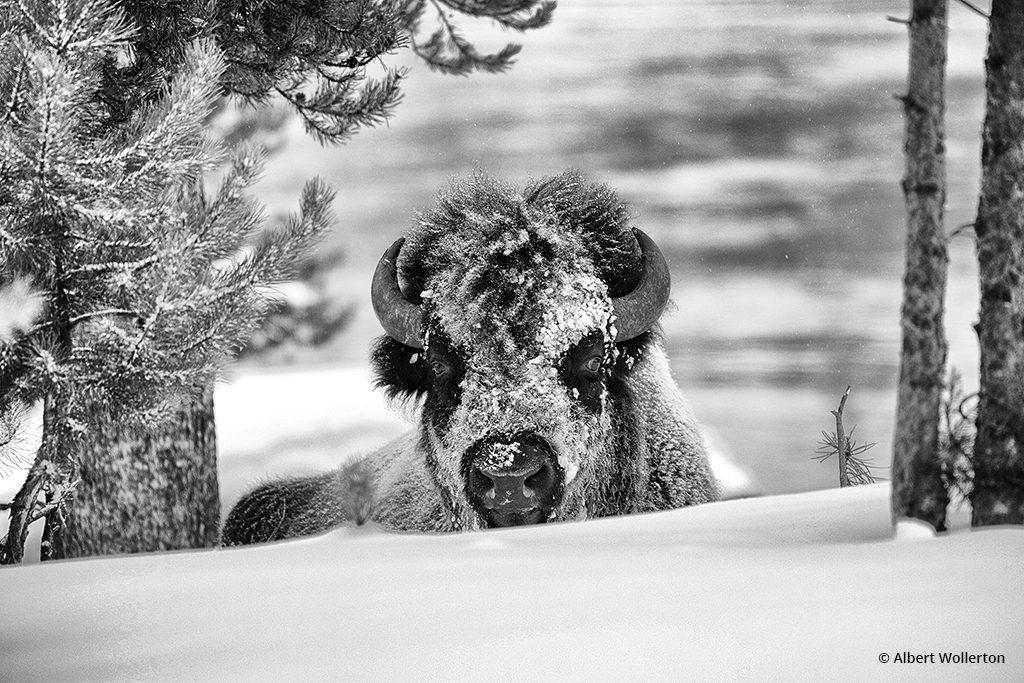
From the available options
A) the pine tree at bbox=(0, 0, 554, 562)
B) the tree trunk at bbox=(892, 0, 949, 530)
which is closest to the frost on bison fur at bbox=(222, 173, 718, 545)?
the pine tree at bbox=(0, 0, 554, 562)

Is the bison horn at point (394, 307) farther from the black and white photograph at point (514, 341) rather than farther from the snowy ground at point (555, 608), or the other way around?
the snowy ground at point (555, 608)

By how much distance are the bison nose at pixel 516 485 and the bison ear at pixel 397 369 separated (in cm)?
52

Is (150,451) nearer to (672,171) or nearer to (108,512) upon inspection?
(108,512)

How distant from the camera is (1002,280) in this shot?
176 centimetres

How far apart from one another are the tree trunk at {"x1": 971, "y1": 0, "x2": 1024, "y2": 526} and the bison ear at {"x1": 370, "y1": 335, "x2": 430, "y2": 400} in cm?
125

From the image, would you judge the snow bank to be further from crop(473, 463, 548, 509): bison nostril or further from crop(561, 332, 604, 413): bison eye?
crop(561, 332, 604, 413): bison eye

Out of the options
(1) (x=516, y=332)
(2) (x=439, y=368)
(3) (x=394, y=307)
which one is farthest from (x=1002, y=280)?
(3) (x=394, y=307)

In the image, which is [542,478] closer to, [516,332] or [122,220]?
[516,332]

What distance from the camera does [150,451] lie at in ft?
8.11

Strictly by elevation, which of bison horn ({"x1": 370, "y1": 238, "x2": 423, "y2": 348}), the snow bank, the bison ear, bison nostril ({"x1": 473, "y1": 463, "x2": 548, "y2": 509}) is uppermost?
bison horn ({"x1": 370, "y1": 238, "x2": 423, "y2": 348})

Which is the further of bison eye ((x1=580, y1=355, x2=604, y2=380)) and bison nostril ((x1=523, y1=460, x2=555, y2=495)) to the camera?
bison eye ((x1=580, y1=355, x2=604, y2=380))

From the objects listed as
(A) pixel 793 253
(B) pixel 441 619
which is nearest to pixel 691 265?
(A) pixel 793 253

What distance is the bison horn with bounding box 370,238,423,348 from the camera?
2252 mm

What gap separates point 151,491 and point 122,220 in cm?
88
